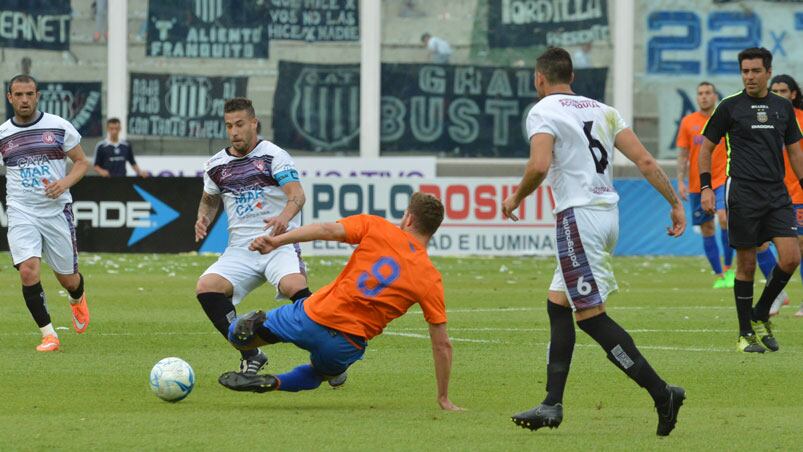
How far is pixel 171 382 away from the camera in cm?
875

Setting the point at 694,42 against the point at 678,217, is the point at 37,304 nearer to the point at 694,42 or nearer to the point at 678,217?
the point at 678,217

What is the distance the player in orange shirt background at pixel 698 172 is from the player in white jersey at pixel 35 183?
7.15 metres

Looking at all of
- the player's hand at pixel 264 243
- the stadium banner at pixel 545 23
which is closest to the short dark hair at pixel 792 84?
the player's hand at pixel 264 243

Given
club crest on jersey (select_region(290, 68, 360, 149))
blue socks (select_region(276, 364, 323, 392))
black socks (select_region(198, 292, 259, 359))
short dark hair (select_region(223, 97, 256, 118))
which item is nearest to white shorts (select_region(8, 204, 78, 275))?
black socks (select_region(198, 292, 259, 359))

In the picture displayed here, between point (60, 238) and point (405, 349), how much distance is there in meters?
2.79

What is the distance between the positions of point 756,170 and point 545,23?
863 inches

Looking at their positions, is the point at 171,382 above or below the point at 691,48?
below

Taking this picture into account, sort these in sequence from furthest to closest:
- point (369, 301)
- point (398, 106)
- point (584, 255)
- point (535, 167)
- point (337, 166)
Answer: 1. point (398, 106)
2. point (337, 166)
3. point (369, 301)
4. point (584, 255)
5. point (535, 167)

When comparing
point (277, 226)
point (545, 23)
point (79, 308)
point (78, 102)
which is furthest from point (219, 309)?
point (545, 23)

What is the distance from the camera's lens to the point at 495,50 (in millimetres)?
32750

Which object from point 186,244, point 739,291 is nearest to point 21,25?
point 186,244

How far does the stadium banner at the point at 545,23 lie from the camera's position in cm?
3281

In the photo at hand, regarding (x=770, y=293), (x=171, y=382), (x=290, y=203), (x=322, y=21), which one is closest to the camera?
(x=171, y=382)

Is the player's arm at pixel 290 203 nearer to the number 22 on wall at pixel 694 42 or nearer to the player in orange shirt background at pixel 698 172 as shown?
the player in orange shirt background at pixel 698 172
